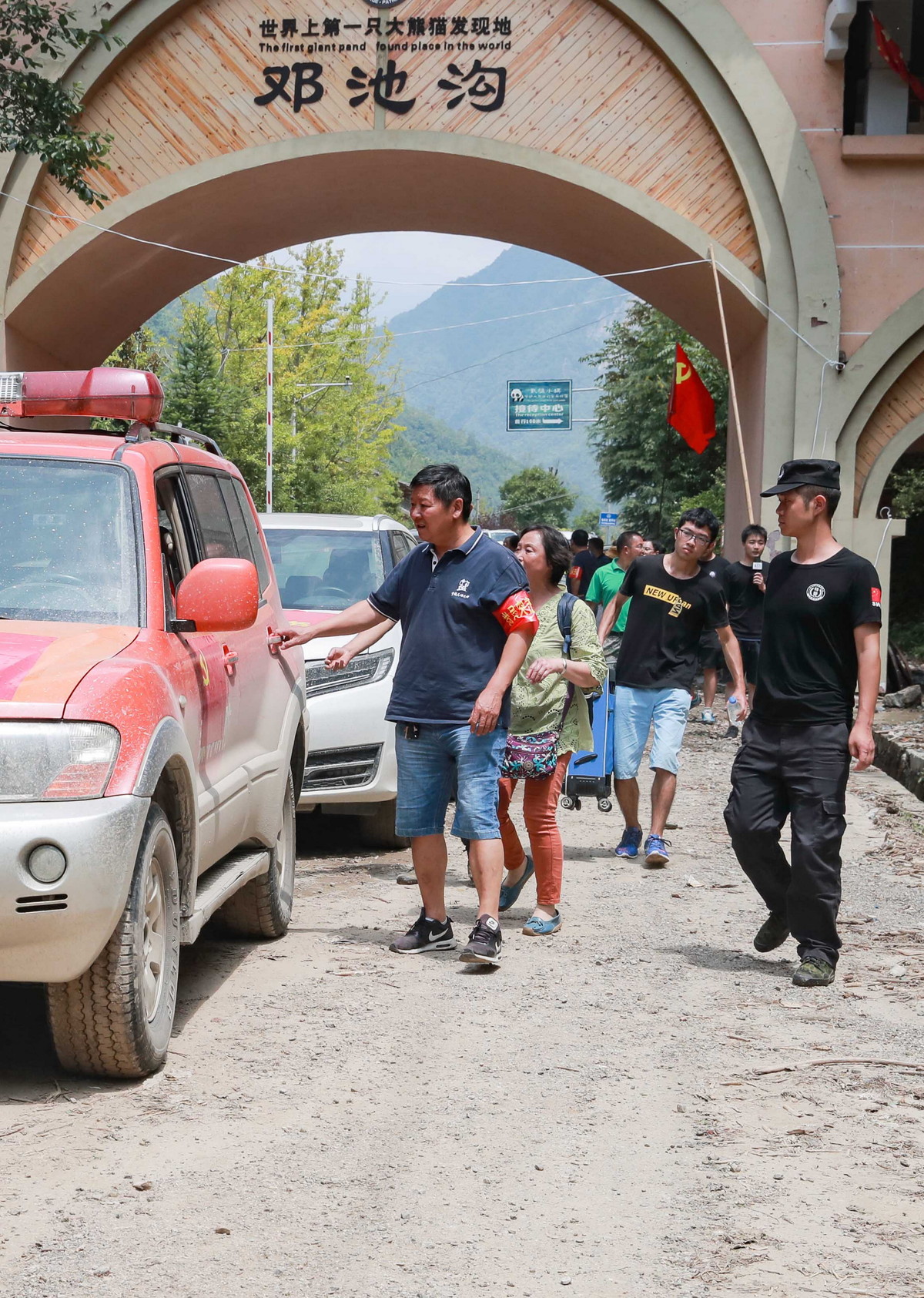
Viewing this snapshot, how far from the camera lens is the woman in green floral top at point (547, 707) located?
716 centimetres

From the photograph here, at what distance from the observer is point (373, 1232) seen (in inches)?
141

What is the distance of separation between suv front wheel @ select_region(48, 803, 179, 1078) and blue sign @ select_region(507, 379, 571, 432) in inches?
1525

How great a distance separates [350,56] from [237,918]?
1416cm

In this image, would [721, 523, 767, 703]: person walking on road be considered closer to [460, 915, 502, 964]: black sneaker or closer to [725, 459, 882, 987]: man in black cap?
[725, 459, 882, 987]: man in black cap

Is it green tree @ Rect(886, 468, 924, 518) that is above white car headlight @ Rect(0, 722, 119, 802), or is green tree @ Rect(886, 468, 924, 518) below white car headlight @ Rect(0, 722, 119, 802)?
above

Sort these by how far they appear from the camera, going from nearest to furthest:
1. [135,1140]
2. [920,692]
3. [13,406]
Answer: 1. [135,1140]
2. [13,406]
3. [920,692]

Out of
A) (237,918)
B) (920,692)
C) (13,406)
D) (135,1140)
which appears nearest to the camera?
(135,1140)

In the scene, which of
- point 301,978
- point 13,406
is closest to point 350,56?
point 13,406

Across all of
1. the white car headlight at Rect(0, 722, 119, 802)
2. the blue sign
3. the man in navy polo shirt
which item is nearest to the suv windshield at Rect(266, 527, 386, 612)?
the man in navy polo shirt

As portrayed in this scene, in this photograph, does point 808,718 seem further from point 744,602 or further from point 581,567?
point 581,567

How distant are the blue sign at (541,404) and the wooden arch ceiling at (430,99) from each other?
24.8 meters

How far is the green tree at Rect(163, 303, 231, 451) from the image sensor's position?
35.1 meters

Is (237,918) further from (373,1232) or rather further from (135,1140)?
(373,1232)

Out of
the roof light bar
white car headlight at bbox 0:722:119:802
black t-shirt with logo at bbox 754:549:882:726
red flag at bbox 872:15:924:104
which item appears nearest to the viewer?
white car headlight at bbox 0:722:119:802
